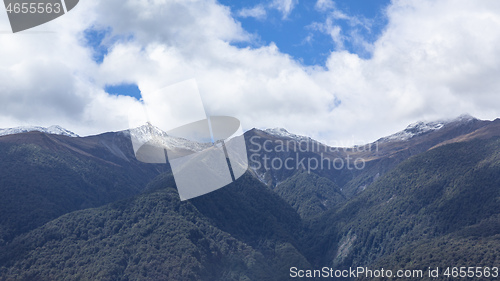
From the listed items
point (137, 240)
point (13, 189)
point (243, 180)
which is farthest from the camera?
point (243, 180)

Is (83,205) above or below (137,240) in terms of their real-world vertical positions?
above

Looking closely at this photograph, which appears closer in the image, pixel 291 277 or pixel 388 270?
pixel 388 270

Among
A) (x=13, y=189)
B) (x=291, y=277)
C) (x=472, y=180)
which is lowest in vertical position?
(x=291, y=277)

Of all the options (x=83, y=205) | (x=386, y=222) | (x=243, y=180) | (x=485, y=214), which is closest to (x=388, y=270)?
(x=485, y=214)

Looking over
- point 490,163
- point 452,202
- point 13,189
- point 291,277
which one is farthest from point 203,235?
point 490,163

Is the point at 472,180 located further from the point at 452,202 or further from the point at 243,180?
the point at 243,180

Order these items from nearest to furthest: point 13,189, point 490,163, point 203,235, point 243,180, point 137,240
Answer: point 137,240 → point 203,235 → point 13,189 → point 490,163 → point 243,180
